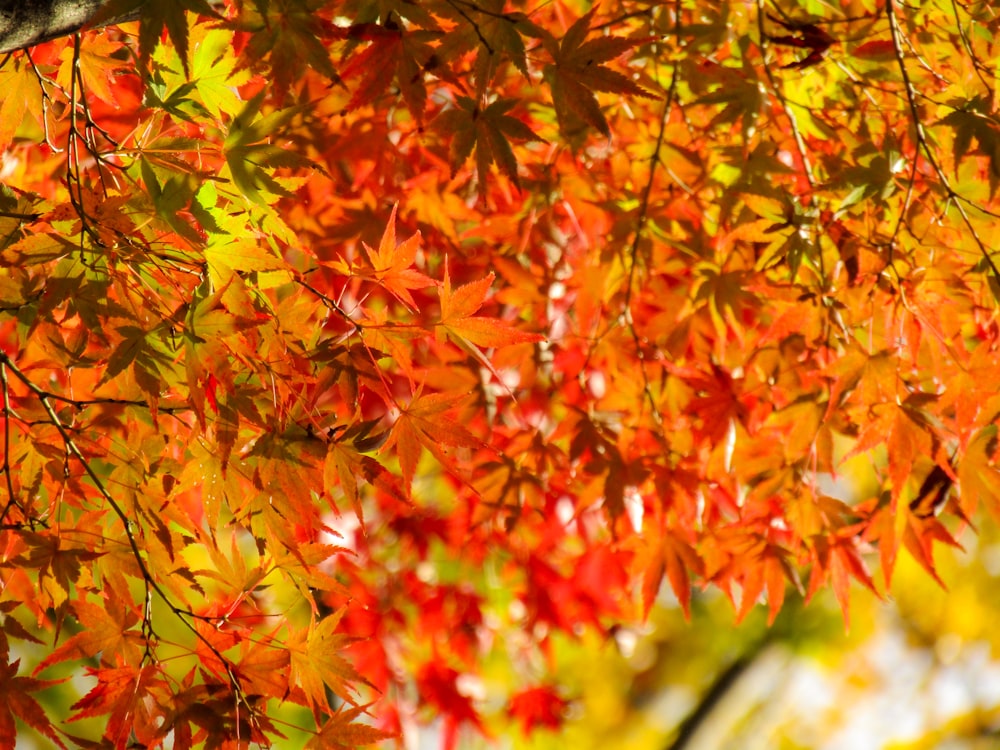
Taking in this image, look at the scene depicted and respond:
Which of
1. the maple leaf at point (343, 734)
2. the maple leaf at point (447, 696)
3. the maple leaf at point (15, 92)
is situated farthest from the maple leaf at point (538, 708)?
the maple leaf at point (15, 92)

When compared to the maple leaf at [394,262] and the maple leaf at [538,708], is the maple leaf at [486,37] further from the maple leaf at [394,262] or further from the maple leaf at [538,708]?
the maple leaf at [538,708]

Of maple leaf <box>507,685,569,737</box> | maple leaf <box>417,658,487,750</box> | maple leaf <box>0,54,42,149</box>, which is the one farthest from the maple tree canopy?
maple leaf <box>507,685,569,737</box>

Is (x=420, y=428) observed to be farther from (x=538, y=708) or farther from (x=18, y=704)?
(x=538, y=708)

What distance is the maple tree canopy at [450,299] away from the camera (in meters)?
1.18

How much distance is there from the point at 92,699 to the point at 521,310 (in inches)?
56.3

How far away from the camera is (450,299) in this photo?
48.8 inches

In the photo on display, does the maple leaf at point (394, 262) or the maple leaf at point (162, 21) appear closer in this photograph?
the maple leaf at point (162, 21)

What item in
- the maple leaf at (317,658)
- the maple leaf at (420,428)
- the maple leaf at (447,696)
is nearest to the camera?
the maple leaf at (420,428)

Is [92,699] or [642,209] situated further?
[642,209]

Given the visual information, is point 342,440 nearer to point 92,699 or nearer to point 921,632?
point 92,699

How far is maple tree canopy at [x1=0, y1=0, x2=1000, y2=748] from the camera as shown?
118 centimetres

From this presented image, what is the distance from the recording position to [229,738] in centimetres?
122

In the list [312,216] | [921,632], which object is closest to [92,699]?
[312,216]

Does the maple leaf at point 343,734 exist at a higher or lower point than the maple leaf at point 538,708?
higher
